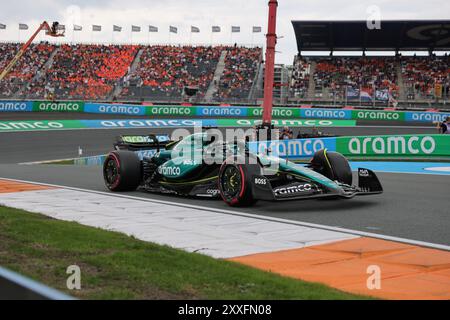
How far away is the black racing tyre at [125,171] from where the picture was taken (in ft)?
38.7

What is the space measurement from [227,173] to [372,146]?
1271cm

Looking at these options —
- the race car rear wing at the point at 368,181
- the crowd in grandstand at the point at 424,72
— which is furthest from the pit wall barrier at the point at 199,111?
the race car rear wing at the point at 368,181

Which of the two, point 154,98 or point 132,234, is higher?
point 154,98

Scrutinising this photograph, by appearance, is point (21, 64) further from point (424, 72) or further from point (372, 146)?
point (372, 146)

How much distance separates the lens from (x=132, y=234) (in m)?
7.21

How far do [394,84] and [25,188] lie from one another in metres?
40.5

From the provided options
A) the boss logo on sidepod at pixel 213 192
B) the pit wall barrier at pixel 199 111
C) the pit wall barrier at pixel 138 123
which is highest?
the pit wall barrier at pixel 199 111

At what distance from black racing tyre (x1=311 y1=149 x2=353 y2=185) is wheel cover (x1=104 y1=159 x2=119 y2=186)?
4.00 meters

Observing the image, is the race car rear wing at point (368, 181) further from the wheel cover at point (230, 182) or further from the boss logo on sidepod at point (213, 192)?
the boss logo on sidepod at point (213, 192)

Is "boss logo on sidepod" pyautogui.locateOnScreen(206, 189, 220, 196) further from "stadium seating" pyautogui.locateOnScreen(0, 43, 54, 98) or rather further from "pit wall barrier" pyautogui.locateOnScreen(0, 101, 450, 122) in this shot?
"stadium seating" pyautogui.locateOnScreen(0, 43, 54, 98)

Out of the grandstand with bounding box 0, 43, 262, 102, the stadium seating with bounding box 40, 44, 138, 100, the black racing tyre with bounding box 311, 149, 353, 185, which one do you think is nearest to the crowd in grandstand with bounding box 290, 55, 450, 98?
the grandstand with bounding box 0, 43, 262, 102

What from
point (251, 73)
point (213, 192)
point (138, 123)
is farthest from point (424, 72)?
point (213, 192)
